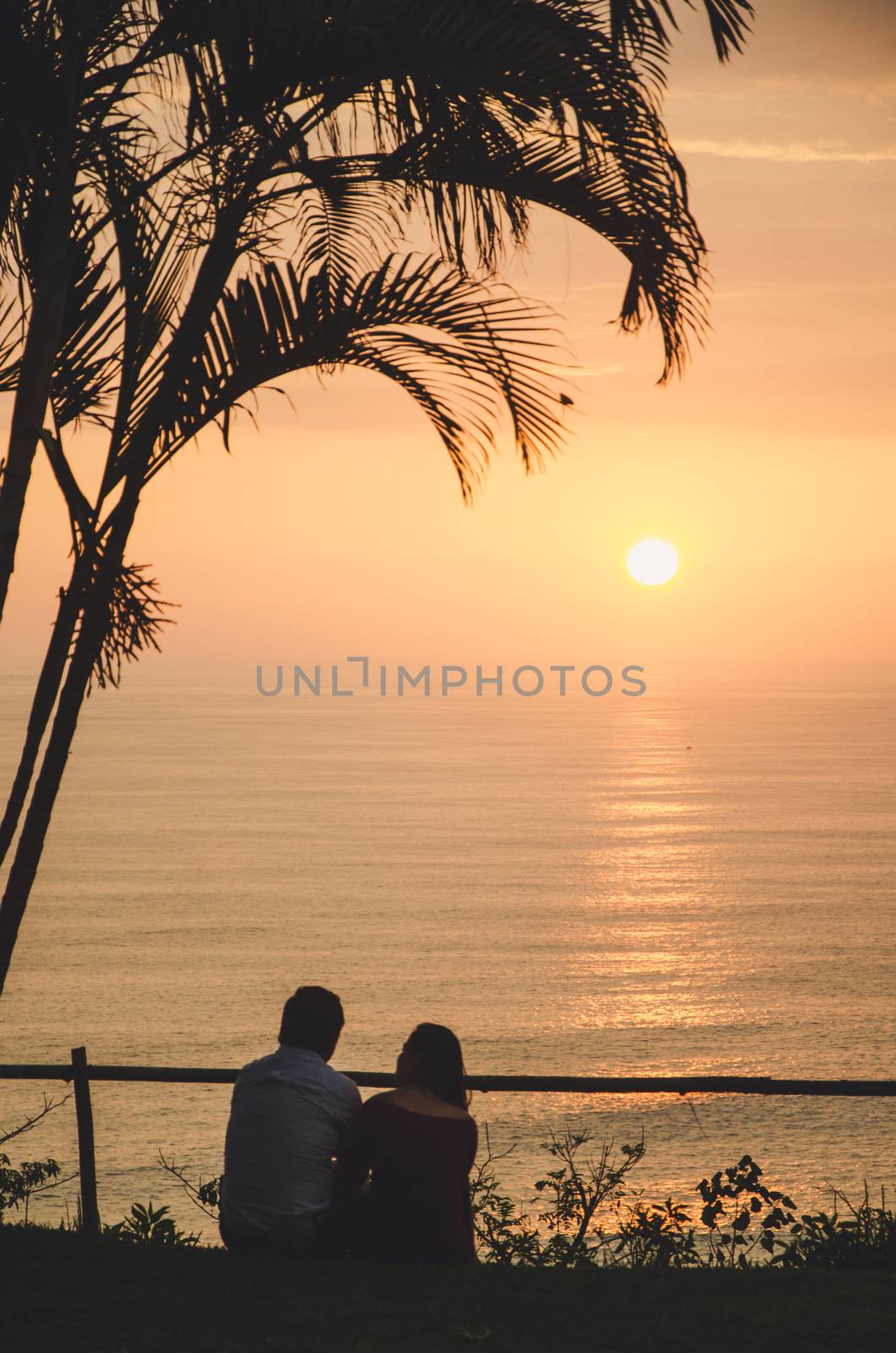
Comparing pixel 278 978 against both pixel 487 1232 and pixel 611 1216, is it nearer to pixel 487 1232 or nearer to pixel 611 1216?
pixel 611 1216

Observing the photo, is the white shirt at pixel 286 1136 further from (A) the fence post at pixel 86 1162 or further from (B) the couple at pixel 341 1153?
(A) the fence post at pixel 86 1162

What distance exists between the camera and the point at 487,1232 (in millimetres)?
5621

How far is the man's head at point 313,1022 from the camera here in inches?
Answer: 168

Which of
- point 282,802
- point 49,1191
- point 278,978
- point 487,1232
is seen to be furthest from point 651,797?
point 487,1232

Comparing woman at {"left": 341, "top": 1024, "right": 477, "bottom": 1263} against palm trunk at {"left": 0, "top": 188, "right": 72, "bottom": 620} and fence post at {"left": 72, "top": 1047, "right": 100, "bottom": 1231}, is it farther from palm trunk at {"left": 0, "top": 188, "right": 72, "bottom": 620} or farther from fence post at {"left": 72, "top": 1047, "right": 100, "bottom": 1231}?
palm trunk at {"left": 0, "top": 188, "right": 72, "bottom": 620}

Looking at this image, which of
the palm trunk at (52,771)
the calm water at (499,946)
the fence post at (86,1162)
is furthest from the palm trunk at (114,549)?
the calm water at (499,946)

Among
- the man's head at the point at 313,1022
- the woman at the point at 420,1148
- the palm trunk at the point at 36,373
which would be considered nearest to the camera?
the woman at the point at 420,1148

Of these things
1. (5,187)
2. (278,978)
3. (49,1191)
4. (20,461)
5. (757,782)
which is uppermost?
(757,782)

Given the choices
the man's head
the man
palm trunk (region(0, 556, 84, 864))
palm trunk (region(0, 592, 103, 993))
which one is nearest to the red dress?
the man

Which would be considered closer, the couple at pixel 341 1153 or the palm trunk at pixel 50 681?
the couple at pixel 341 1153

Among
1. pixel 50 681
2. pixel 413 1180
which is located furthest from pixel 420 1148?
pixel 50 681

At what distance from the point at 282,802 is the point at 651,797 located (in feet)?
101

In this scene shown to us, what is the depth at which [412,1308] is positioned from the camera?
4.10m

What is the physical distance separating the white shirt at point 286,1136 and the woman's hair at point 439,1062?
0.27 meters
